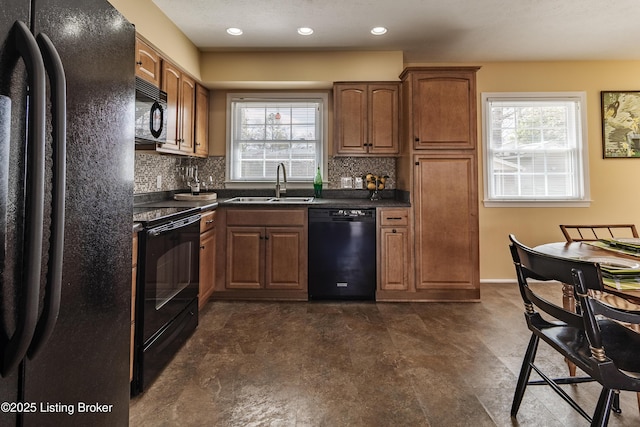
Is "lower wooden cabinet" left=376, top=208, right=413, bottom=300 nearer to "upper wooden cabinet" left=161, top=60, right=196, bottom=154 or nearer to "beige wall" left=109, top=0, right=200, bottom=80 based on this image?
"upper wooden cabinet" left=161, top=60, right=196, bottom=154

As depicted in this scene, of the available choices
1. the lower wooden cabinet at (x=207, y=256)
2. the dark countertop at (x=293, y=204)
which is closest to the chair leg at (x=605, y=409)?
the dark countertop at (x=293, y=204)

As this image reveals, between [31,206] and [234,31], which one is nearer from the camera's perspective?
[31,206]

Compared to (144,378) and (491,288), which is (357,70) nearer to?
(491,288)

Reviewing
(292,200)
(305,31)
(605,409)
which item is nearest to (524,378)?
(605,409)

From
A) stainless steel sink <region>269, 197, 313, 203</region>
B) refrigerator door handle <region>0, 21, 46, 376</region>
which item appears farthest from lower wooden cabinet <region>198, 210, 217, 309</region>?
refrigerator door handle <region>0, 21, 46, 376</region>

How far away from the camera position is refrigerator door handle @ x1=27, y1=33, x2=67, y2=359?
26.0 inches

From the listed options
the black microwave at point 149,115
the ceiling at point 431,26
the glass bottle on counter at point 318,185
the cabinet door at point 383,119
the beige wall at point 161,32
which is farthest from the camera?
the glass bottle on counter at point 318,185

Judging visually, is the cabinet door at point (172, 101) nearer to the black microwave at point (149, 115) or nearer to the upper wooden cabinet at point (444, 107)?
the black microwave at point (149, 115)

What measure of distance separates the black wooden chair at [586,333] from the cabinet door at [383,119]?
2.21 metres

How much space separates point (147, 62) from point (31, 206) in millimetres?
2386

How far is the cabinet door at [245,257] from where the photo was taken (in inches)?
128

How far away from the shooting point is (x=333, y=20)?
2959 millimetres

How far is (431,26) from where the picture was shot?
3096mm

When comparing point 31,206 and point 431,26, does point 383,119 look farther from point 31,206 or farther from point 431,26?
point 31,206
